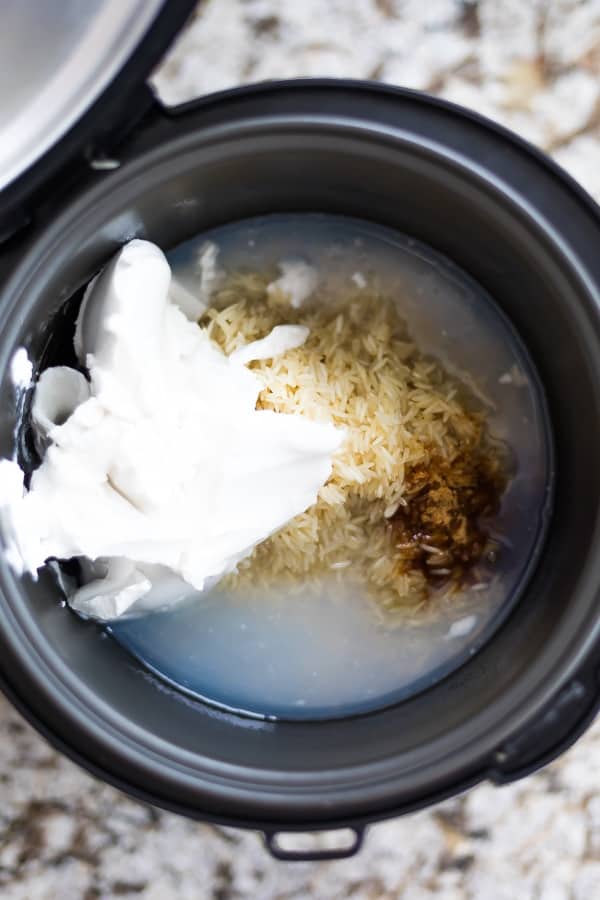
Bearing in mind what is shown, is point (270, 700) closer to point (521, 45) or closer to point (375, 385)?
point (375, 385)

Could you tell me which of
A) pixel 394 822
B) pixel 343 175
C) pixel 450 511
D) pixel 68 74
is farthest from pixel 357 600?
pixel 68 74

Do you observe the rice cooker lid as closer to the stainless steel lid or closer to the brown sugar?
the stainless steel lid

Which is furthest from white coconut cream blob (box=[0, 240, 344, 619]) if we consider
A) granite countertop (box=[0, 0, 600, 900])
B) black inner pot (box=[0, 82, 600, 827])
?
granite countertop (box=[0, 0, 600, 900])

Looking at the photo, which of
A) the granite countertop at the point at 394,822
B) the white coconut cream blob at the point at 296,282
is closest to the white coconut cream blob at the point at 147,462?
the white coconut cream blob at the point at 296,282

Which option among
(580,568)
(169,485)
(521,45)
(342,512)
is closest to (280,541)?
(342,512)

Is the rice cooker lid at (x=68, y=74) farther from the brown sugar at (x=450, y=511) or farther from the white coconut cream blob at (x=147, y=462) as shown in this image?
the brown sugar at (x=450, y=511)
